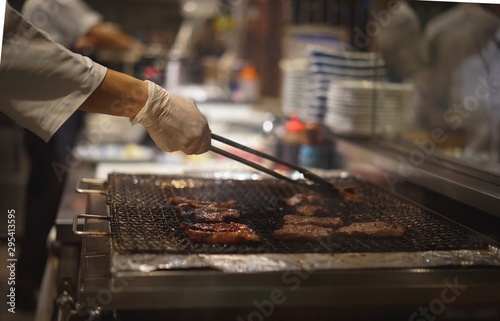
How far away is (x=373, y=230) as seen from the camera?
201 centimetres

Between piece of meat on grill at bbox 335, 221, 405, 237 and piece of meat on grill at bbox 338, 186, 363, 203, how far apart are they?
1.54ft

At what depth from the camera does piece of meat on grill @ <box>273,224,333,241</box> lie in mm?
1937

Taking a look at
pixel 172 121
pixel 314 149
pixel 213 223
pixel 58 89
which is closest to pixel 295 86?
pixel 314 149

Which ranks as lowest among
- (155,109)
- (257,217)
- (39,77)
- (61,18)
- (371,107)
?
(257,217)

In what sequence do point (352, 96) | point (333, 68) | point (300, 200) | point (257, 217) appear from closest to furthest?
point (257, 217) → point (300, 200) → point (352, 96) → point (333, 68)

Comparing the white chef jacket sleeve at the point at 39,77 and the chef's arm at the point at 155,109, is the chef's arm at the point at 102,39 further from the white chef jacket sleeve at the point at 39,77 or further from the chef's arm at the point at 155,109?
the white chef jacket sleeve at the point at 39,77

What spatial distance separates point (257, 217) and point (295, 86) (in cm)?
244

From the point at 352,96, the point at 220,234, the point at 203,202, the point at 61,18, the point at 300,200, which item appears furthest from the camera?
the point at 61,18

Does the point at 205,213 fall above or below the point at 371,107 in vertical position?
below

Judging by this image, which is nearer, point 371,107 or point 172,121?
point 172,121

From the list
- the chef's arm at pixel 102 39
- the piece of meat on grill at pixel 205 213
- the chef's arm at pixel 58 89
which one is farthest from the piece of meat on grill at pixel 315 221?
the chef's arm at pixel 102 39

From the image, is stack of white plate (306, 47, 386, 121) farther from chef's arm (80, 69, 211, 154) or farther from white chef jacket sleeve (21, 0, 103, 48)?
white chef jacket sleeve (21, 0, 103, 48)

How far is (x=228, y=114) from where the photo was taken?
5871mm

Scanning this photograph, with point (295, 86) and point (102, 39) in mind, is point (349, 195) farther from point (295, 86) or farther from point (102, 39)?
point (102, 39)
